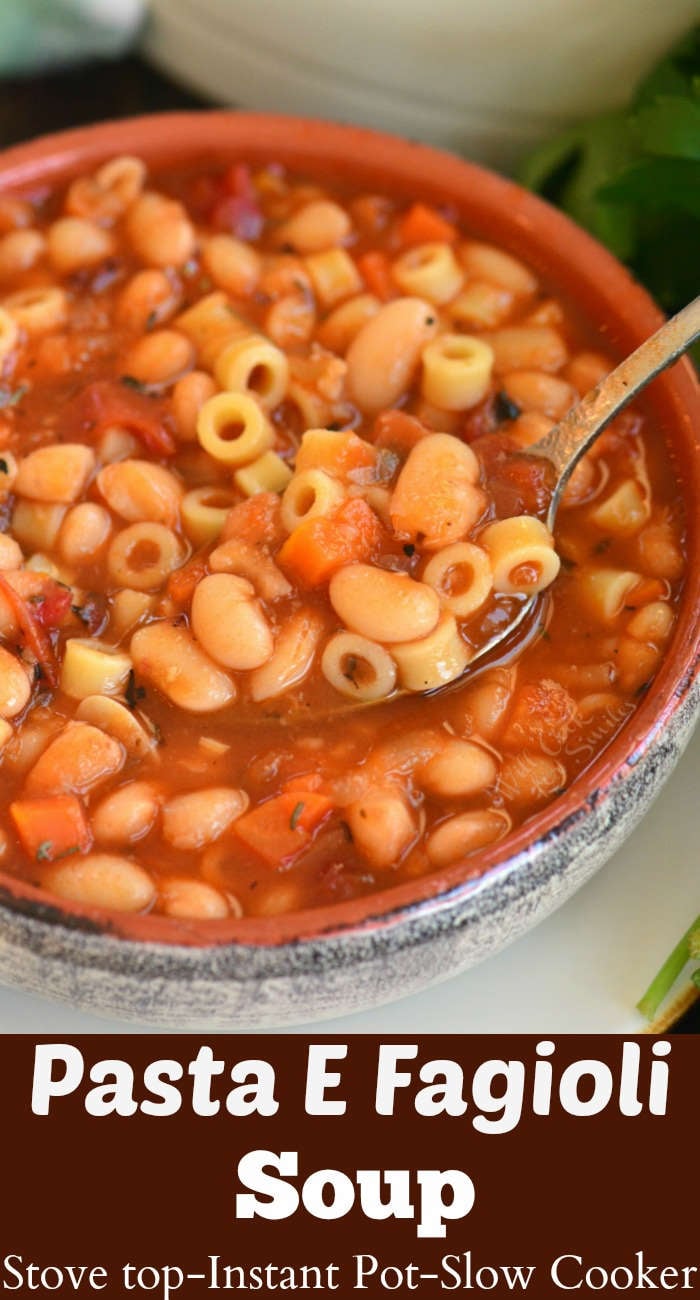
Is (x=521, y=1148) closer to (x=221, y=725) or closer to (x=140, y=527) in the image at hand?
(x=221, y=725)

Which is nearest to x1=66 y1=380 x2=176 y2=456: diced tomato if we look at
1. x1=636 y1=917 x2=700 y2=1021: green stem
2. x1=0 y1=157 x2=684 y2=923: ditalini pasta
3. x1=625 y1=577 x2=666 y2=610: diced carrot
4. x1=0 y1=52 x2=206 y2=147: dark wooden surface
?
x1=0 y1=157 x2=684 y2=923: ditalini pasta

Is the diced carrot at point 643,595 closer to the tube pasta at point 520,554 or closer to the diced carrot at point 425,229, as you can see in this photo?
the tube pasta at point 520,554

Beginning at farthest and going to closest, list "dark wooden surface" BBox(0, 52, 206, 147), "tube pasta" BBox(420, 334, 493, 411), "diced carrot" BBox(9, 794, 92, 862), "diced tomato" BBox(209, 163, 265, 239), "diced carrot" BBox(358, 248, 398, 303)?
"dark wooden surface" BBox(0, 52, 206, 147)
"diced tomato" BBox(209, 163, 265, 239)
"diced carrot" BBox(358, 248, 398, 303)
"tube pasta" BBox(420, 334, 493, 411)
"diced carrot" BBox(9, 794, 92, 862)

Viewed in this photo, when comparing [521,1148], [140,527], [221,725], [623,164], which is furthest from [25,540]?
[623,164]

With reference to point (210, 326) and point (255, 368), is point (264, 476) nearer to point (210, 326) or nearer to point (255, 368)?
point (255, 368)

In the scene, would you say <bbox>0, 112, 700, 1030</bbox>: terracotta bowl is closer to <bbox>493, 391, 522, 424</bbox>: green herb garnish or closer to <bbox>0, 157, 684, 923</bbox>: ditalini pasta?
<bbox>0, 157, 684, 923</bbox>: ditalini pasta

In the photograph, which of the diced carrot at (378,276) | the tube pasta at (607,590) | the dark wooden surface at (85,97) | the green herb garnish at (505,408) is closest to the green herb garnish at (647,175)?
the diced carrot at (378,276)

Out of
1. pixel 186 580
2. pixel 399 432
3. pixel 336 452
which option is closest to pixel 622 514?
pixel 399 432
